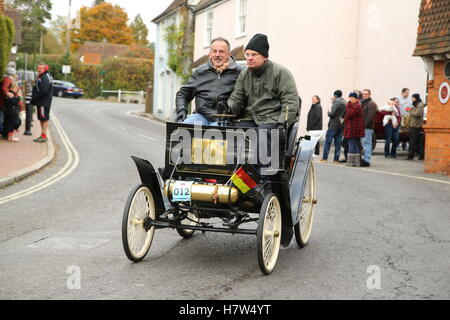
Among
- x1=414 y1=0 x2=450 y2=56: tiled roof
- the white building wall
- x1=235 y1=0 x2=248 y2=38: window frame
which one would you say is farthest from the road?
the white building wall

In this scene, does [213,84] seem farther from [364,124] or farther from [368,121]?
[368,121]

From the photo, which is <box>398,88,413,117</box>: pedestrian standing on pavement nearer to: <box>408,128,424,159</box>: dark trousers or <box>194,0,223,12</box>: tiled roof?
<box>408,128,424,159</box>: dark trousers

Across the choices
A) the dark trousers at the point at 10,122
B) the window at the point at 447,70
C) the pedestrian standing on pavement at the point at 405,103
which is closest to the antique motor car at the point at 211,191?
the window at the point at 447,70

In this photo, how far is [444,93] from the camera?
50.6 ft

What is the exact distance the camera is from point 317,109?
1939cm

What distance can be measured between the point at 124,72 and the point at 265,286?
59453 mm

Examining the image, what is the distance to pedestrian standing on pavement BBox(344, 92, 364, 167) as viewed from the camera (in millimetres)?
16578

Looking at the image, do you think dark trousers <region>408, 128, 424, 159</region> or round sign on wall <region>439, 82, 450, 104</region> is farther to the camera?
dark trousers <region>408, 128, 424, 159</region>

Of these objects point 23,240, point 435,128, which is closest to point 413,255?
point 23,240

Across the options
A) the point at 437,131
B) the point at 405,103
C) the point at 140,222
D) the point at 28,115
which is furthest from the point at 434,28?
the point at 28,115

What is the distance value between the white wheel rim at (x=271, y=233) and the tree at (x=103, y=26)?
Result: 277 ft

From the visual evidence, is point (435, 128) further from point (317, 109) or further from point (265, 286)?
point (265, 286)

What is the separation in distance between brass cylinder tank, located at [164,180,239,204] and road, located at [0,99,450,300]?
0.64m

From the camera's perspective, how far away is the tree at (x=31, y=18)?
8256cm
